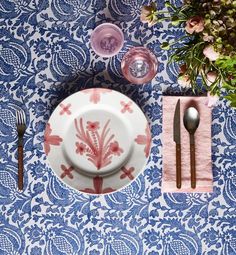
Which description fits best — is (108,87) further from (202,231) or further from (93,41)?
(202,231)

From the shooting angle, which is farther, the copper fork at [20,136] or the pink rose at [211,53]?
the copper fork at [20,136]

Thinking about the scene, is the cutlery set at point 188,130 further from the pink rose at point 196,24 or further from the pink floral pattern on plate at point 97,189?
the pink rose at point 196,24

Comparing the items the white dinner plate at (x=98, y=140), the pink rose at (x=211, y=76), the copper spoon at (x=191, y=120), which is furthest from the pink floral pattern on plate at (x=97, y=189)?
the pink rose at (x=211, y=76)

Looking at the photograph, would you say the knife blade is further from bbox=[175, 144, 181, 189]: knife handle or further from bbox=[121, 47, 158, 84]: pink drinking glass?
bbox=[121, 47, 158, 84]: pink drinking glass

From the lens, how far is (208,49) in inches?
36.3

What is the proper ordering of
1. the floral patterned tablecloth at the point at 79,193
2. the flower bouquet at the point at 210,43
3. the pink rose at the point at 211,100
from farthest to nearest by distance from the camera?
the floral patterned tablecloth at the point at 79,193 < the pink rose at the point at 211,100 < the flower bouquet at the point at 210,43

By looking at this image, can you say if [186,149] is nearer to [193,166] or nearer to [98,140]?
[193,166]

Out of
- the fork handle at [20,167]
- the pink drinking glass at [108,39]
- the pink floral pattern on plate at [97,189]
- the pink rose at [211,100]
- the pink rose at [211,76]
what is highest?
the pink drinking glass at [108,39]

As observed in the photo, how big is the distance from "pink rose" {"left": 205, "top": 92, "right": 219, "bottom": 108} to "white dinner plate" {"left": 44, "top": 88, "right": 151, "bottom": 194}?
15cm

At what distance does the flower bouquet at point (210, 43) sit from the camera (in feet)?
2.97

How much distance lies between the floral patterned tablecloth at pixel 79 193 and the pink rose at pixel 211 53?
11.2 inches

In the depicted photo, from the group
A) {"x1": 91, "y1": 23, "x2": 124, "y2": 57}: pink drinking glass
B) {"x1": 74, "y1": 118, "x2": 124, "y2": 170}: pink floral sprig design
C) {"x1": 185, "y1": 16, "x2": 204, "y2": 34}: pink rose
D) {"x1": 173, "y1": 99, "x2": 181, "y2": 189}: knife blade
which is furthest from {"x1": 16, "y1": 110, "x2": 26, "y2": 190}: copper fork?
{"x1": 185, "y1": 16, "x2": 204, "y2": 34}: pink rose

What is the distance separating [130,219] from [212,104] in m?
0.31

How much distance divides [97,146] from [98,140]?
0.5 inches
